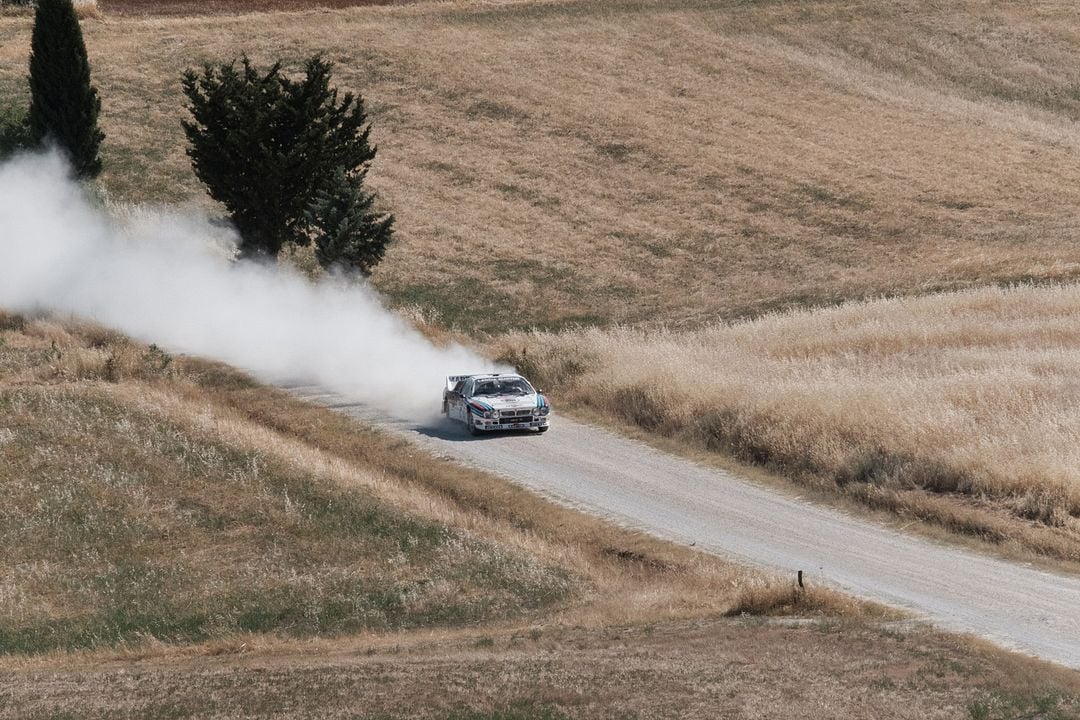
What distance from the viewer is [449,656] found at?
1805cm

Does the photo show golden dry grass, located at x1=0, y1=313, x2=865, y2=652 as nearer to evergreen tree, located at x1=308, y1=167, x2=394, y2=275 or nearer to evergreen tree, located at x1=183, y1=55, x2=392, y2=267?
evergreen tree, located at x1=308, y1=167, x2=394, y2=275

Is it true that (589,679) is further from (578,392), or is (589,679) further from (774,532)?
(578,392)

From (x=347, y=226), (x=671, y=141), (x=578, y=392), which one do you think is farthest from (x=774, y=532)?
(x=671, y=141)

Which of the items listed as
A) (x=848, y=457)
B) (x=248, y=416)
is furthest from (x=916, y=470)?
(x=248, y=416)

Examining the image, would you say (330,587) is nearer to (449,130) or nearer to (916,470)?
(916,470)

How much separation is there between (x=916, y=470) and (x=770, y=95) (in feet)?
171

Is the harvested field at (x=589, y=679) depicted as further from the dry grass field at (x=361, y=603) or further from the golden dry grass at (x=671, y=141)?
the golden dry grass at (x=671, y=141)

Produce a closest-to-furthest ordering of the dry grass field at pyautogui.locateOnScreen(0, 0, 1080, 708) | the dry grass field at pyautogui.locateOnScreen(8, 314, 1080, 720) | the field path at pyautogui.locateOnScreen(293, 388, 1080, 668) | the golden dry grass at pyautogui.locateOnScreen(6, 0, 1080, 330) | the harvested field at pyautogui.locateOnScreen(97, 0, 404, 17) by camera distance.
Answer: the dry grass field at pyautogui.locateOnScreen(8, 314, 1080, 720), the dry grass field at pyautogui.locateOnScreen(0, 0, 1080, 708), the field path at pyautogui.locateOnScreen(293, 388, 1080, 668), the golden dry grass at pyautogui.locateOnScreen(6, 0, 1080, 330), the harvested field at pyautogui.locateOnScreen(97, 0, 404, 17)

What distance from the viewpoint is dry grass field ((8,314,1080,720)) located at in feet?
52.5

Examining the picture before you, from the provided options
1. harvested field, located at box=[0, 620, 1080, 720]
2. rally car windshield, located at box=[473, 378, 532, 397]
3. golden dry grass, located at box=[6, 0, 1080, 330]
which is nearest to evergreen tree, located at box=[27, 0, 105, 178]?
golden dry grass, located at box=[6, 0, 1080, 330]

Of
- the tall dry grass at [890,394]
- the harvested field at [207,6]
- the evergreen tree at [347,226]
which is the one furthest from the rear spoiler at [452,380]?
the harvested field at [207,6]

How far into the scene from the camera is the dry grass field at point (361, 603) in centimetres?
1602

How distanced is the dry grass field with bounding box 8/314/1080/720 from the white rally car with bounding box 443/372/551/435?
6.60 feet

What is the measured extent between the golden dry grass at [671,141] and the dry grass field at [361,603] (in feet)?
60.8
